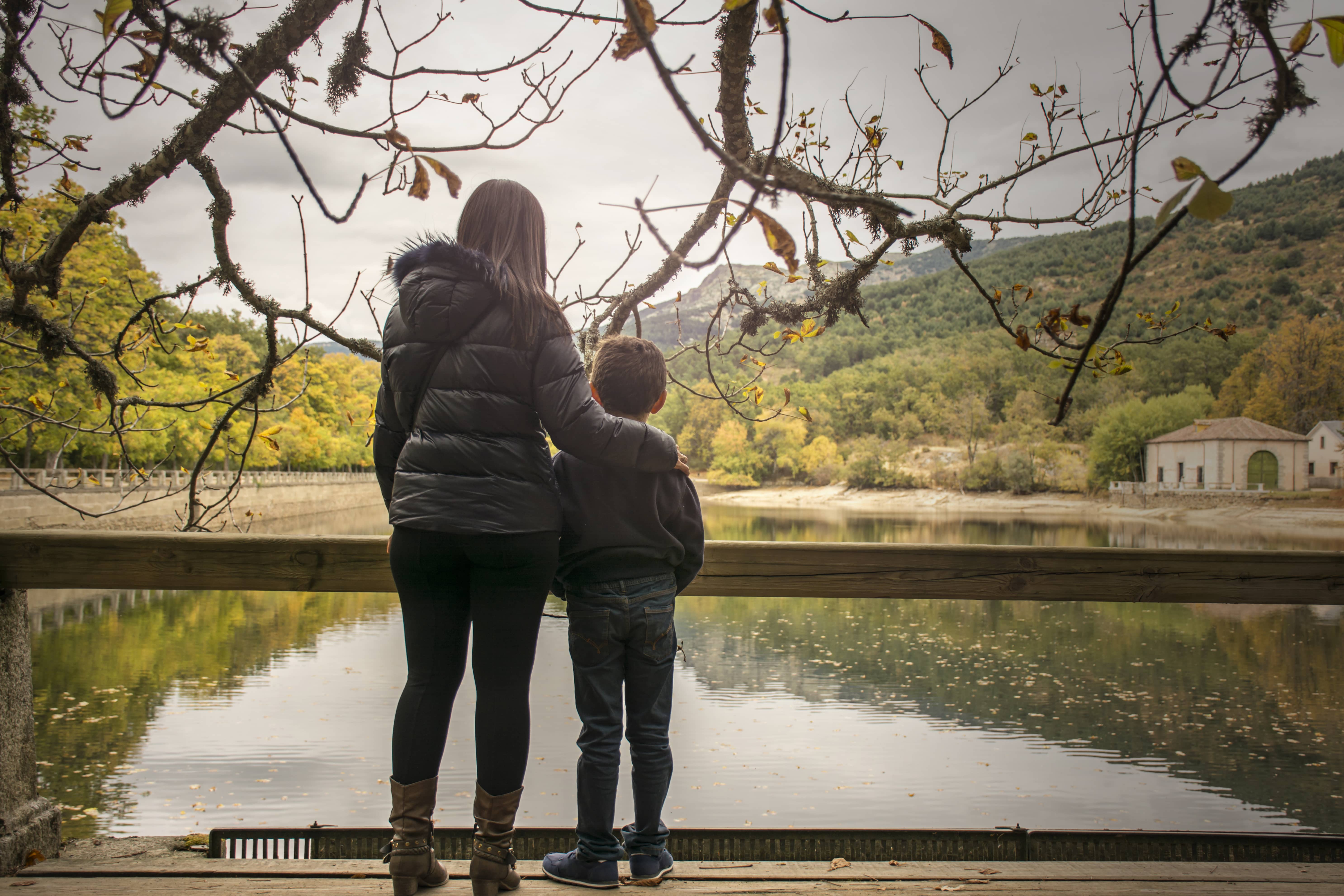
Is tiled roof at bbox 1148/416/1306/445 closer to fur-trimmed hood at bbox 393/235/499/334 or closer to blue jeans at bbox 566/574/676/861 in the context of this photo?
blue jeans at bbox 566/574/676/861

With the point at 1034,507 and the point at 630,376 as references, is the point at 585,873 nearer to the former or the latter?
the point at 630,376

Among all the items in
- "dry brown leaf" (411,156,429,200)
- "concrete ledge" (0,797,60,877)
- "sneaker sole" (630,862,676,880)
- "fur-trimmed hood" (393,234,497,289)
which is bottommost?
"concrete ledge" (0,797,60,877)

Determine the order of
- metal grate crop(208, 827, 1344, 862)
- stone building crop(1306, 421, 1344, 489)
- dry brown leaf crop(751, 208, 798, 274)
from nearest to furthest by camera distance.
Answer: dry brown leaf crop(751, 208, 798, 274) → metal grate crop(208, 827, 1344, 862) → stone building crop(1306, 421, 1344, 489)

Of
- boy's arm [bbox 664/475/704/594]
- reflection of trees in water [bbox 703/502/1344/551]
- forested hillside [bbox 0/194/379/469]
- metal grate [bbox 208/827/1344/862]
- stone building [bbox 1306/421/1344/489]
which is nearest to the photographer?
boy's arm [bbox 664/475/704/594]

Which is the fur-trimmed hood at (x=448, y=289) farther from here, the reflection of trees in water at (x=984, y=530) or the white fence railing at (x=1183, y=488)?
the white fence railing at (x=1183, y=488)

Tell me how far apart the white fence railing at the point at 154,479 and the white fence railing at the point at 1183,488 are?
31887 mm

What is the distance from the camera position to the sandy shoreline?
91.7 ft

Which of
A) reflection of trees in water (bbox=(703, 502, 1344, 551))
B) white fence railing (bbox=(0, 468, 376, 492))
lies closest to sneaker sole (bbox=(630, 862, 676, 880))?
white fence railing (bbox=(0, 468, 376, 492))

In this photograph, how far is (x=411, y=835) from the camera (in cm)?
126

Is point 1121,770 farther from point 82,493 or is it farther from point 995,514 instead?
point 995,514

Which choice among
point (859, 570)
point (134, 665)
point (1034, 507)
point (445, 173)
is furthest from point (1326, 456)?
point (445, 173)

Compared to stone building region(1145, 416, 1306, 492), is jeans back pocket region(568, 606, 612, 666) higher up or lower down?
lower down

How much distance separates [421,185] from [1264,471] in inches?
1601

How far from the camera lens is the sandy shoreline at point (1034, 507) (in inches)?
1100
